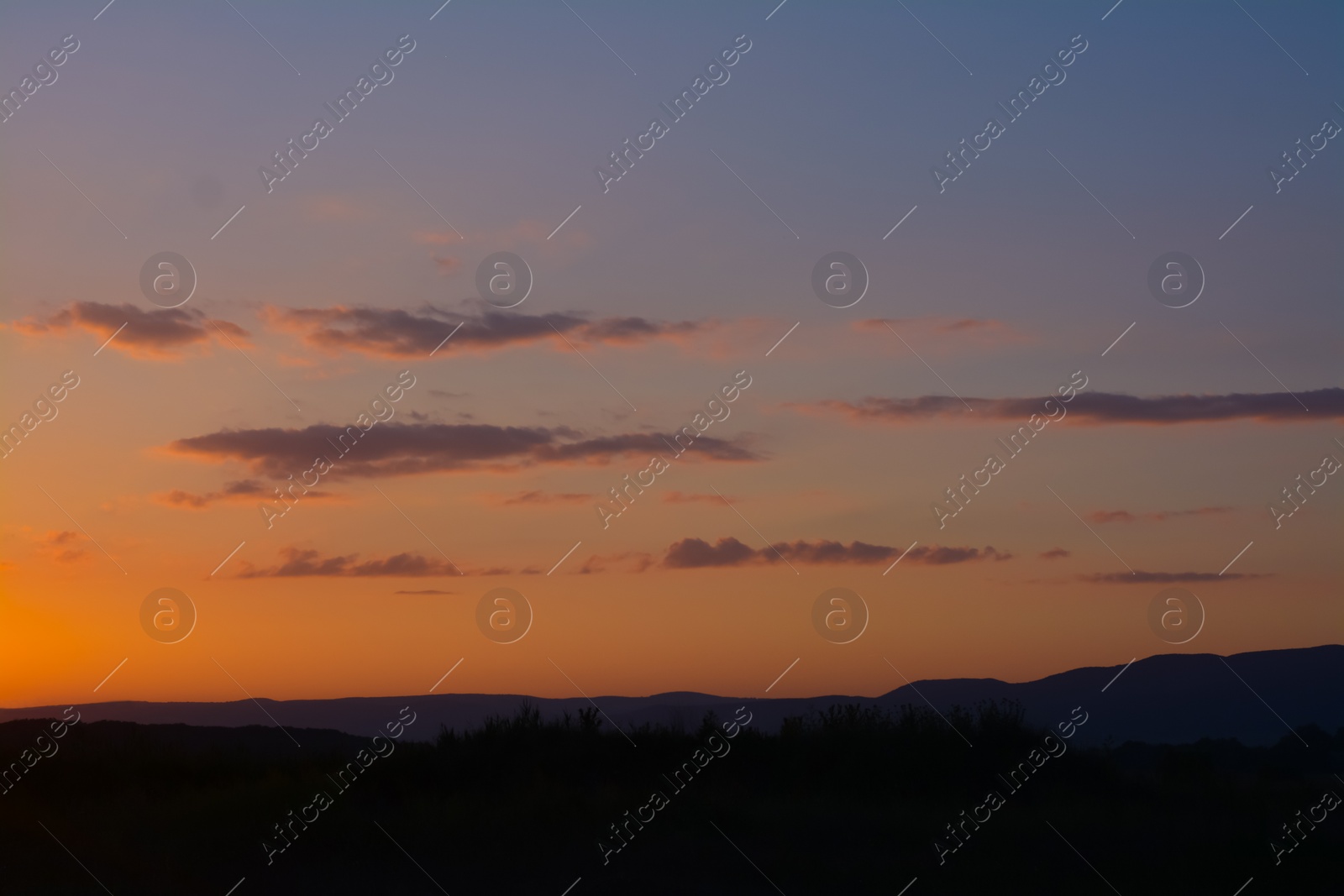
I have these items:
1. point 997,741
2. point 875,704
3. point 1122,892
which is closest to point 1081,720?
point 997,741

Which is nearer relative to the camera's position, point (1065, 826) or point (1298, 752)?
point (1065, 826)

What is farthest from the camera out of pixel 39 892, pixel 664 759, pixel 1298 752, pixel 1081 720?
pixel 1298 752

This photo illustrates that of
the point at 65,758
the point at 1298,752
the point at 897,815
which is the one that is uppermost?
the point at 65,758

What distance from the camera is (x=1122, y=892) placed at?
14.0m

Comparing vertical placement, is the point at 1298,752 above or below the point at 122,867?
below

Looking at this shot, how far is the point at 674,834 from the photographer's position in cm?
1570

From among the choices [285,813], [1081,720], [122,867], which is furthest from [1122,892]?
[122,867]

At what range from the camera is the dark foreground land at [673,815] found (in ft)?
47.8

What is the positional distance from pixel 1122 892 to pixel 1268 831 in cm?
322

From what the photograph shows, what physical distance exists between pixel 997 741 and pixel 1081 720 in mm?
1949

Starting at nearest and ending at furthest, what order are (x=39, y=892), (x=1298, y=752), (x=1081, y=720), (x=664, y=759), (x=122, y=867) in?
(x=39, y=892) → (x=122, y=867) → (x=664, y=759) → (x=1081, y=720) → (x=1298, y=752)

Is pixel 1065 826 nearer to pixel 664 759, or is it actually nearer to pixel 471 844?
pixel 664 759

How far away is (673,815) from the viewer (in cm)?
1641

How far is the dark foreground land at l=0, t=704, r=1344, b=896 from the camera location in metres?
14.6
